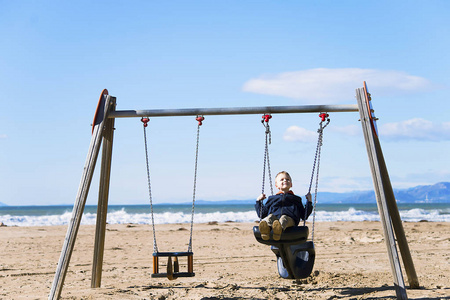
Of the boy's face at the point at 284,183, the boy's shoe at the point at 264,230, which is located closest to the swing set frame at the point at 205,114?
the boy's face at the point at 284,183

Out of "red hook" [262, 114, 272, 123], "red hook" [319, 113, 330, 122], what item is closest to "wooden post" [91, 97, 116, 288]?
"red hook" [262, 114, 272, 123]

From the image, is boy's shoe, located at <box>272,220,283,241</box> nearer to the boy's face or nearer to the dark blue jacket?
the dark blue jacket

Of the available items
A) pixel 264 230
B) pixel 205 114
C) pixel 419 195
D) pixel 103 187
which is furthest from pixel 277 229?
pixel 419 195

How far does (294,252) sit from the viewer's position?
236 inches

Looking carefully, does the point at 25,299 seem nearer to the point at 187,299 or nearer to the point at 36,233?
the point at 187,299

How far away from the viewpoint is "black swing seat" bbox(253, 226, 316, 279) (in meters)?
5.71

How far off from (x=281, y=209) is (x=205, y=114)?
1.53 metres

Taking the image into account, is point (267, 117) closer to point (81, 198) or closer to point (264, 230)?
point (264, 230)

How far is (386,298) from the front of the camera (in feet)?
19.5

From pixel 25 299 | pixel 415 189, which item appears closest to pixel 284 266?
pixel 25 299

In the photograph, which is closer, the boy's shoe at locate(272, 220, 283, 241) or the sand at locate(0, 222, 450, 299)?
the boy's shoe at locate(272, 220, 283, 241)

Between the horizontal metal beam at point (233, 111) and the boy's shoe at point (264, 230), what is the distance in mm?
1445

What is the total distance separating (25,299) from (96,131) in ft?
7.48

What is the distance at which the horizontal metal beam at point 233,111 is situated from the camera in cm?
619
